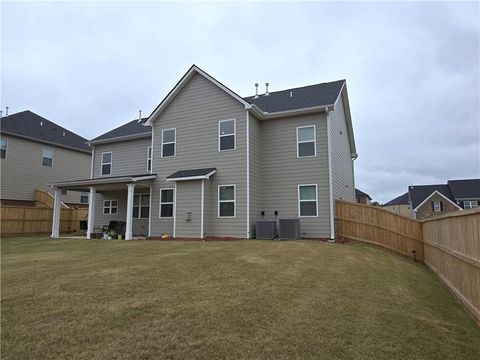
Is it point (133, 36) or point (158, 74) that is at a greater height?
point (158, 74)

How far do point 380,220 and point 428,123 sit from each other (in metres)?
21.8

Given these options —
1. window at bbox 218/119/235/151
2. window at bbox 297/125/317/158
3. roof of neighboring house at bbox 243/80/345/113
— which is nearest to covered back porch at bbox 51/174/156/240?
window at bbox 218/119/235/151

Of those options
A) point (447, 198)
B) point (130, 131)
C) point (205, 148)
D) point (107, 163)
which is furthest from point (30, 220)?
point (447, 198)

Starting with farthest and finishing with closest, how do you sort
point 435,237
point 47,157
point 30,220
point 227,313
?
1. point 47,157
2. point 30,220
3. point 435,237
4. point 227,313

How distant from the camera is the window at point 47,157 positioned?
79.3 ft

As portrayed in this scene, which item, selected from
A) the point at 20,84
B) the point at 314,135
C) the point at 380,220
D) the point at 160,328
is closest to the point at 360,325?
the point at 160,328

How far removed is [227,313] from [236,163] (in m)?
10.2

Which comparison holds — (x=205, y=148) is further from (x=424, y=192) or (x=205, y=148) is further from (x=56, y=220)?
(x=424, y=192)

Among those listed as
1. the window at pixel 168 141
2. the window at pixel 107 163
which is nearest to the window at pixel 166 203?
the window at pixel 168 141

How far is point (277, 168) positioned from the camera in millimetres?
14758

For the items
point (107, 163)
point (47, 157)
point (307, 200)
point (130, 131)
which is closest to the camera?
point (307, 200)

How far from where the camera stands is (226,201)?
46.5 feet

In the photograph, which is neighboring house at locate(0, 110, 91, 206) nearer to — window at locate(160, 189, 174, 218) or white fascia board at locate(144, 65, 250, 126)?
white fascia board at locate(144, 65, 250, 126)

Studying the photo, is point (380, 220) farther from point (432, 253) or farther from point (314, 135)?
point (314, 135)
